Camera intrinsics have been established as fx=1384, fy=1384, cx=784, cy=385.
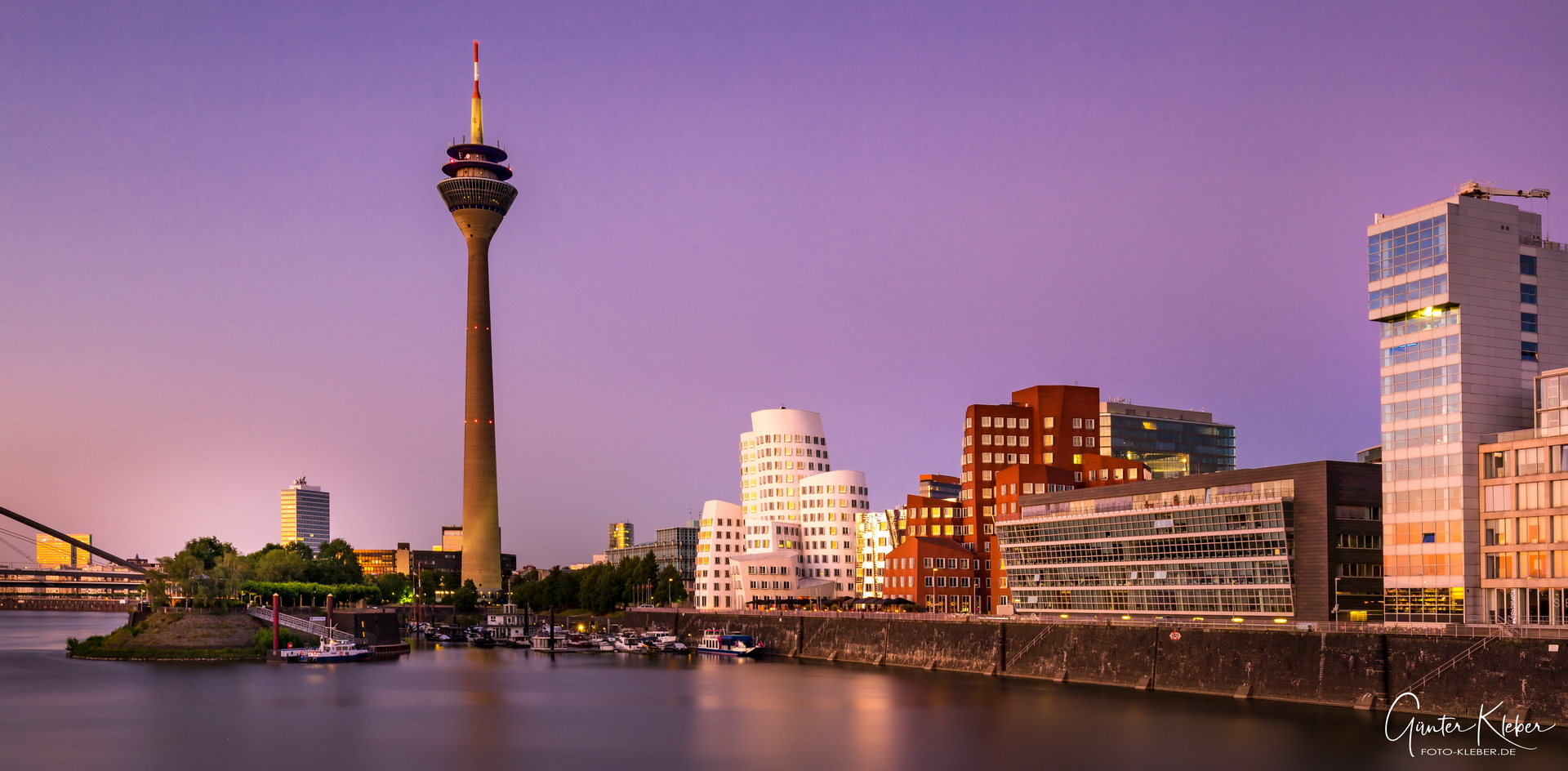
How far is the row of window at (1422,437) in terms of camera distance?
345 ft

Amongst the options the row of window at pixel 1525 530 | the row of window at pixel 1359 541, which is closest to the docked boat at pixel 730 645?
the row of window at pixel 1359 541

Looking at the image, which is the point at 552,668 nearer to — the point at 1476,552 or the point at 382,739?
the point at 382,739

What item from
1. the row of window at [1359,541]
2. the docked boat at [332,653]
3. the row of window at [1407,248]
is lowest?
the docked boat at [332,653]

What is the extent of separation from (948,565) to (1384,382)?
8817 centimetres

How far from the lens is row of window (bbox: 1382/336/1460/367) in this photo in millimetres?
106625

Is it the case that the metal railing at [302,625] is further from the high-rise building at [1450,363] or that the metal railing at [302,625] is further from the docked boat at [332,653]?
the high-rise building at [1450,363]

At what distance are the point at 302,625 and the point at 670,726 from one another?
84.4m

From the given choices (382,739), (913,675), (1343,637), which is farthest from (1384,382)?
(382,739)

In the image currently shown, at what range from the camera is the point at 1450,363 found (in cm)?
10631

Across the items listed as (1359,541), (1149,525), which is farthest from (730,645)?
(1359,541)

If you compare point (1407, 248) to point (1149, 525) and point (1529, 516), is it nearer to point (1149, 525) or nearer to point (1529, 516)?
point (1529, 516)

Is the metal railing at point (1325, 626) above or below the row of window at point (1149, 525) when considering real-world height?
below

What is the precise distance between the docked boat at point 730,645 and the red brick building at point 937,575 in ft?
72.5

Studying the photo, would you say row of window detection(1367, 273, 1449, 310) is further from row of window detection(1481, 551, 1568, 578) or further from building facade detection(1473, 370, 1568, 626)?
row of window detection(1481, 551, 1568, 578)
